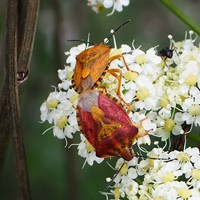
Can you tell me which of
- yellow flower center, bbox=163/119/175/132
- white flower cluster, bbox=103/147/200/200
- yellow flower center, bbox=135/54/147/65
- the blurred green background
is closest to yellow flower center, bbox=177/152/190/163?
white flower cluster, bbox=103/147/200/200

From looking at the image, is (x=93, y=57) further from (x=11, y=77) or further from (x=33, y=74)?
(x=33, y=74)

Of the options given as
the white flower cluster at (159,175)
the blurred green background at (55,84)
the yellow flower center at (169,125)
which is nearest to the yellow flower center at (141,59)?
the yellow flower center at (169,125)

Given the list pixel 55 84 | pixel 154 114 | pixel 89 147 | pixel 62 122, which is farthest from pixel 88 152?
pixel 55 84

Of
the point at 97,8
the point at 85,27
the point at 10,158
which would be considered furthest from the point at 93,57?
the point at 85,27

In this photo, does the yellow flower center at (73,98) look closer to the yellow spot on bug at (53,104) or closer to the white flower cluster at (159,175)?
the yellow spot on bug at (53,104)

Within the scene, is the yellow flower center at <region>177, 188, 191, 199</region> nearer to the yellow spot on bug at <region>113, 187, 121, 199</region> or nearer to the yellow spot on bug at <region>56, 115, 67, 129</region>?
the yellow spot on bug at <region>113, 187, 121, 199</region>

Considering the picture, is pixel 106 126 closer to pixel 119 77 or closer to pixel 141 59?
pixel 119 77

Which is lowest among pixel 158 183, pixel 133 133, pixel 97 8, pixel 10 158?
pixel 10 158
